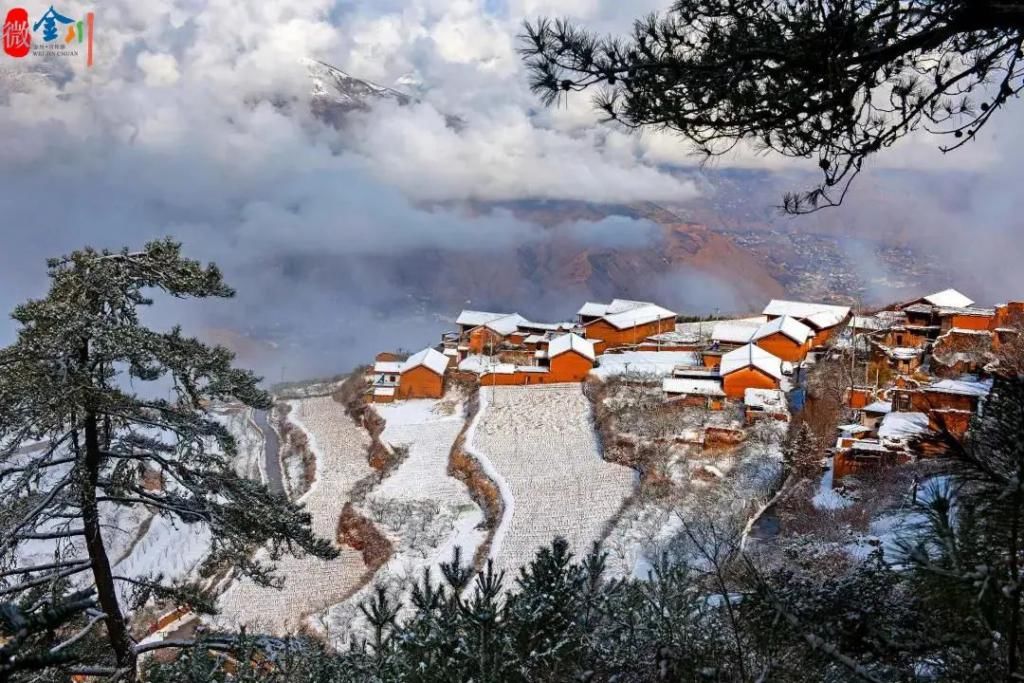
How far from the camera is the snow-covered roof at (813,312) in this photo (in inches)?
1241

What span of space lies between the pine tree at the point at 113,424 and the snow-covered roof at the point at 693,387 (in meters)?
17.9

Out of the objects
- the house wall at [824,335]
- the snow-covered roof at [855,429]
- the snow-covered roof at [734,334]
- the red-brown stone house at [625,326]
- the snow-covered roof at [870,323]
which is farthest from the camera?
the red-brown stone house at [625,326]

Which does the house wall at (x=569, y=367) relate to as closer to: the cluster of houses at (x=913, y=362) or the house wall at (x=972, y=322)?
the cluster of houses at (x=913, y=362)

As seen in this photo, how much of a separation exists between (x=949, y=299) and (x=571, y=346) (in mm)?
14082

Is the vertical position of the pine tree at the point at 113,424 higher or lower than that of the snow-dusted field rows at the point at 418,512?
higher

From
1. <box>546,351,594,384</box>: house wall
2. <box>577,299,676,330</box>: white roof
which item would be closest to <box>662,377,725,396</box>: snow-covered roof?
<box>546,351,594,384</box>: house wall

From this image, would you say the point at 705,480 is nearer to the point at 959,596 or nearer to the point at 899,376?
the point at 899,376

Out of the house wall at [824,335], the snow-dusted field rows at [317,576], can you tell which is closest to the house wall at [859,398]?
the house wall at [824,335]

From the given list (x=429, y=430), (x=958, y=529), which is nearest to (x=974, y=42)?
(x=958, y=529)

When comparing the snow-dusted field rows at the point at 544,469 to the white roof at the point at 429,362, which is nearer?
the snow-dusted field rows at the point at 544,469

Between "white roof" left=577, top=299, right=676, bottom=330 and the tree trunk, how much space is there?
97.0 ft

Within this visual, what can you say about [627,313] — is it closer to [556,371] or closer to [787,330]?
[556,371]

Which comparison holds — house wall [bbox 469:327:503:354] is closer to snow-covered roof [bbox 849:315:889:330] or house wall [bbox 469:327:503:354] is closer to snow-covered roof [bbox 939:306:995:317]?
snow-covered roof [bbox 849:315:889:330]

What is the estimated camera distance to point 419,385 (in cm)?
2898
